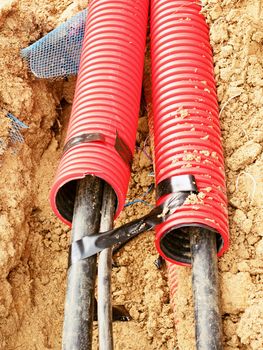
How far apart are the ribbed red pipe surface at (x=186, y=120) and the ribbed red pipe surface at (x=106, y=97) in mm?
127

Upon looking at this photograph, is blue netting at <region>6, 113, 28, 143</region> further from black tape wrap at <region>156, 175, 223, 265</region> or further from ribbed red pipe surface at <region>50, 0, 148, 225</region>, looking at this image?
black tape wrap at <region>156, 175, 223, 265</region>

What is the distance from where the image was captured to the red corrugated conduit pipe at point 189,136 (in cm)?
223

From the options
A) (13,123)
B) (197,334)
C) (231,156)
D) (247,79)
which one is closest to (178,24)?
(247,79)

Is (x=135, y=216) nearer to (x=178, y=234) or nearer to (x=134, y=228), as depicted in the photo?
(x=178, y=234)

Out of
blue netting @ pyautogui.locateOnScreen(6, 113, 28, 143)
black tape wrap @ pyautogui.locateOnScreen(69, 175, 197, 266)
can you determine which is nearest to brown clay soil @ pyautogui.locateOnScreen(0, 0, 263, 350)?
blue netting @ pyautogui.locateOnScreen(6, 113, 28, 143)

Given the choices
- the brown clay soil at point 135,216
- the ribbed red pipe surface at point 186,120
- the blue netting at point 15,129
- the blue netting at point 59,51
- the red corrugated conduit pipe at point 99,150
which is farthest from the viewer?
the blue netting at point 59,51

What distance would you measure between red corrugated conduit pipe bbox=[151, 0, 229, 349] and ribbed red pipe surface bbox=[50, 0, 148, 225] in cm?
13

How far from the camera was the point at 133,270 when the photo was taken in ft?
9.25

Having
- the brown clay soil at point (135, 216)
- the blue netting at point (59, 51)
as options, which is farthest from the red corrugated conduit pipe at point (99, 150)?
the brown clay soil at point (135, 216)

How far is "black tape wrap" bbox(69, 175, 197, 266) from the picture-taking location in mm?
2219

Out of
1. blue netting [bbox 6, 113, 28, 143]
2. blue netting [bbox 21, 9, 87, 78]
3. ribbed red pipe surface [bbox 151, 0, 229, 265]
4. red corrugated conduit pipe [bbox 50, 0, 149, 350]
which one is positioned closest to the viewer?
red corrugated conduit pipe [bbox 50, 0, 149, 350]

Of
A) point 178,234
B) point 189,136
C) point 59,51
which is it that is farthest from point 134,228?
point 59,51

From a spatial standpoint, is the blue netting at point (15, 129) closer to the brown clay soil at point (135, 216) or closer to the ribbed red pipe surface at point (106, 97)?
the brown clay soil at point (135, 216)

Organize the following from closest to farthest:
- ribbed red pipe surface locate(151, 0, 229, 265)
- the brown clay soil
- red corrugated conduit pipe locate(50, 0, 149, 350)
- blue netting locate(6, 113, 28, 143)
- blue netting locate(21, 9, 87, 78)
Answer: red corrugated conduit pipe locate(50, 0, 149, 350) → ribbed red pipe surface locate(151, 0, 229, 265) → the brown clay soil → blue netting locate(6, 113, 28, 143) → blue netting locate(21, 9, 87, 78)
